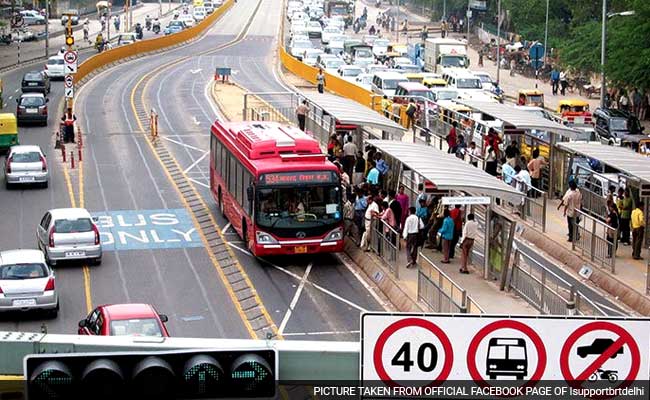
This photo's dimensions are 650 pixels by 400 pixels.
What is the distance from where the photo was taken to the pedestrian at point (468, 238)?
2988 centimetres

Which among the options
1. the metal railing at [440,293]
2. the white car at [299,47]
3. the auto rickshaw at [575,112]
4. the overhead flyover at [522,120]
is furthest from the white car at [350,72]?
the metal railing at [440,293]

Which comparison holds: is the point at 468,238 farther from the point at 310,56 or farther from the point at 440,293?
the point at 310,56

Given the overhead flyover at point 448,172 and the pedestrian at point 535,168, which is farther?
the pedestrian at point 535,168

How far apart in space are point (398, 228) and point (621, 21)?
1495 inches

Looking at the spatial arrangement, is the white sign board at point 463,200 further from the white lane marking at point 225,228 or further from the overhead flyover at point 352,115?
the overhead flyover at point 352,115

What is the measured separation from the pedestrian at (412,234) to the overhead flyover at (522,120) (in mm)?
8153

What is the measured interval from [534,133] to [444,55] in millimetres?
36297

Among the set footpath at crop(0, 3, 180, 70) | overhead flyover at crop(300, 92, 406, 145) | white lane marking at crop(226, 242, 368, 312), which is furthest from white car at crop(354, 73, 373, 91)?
white lane marking at crop(226, 242, 368, 312)

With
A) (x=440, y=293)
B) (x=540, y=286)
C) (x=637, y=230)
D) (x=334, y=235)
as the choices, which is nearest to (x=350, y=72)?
(x=334, y=235)

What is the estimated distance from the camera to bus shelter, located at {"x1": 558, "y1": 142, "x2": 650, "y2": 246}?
3194cm

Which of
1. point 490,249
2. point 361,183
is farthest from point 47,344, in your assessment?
point 361,183

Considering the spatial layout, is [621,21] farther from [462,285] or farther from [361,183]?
[462,285]

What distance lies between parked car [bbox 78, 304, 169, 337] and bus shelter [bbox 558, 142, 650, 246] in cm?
1234

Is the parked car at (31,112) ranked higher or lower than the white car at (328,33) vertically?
lower
